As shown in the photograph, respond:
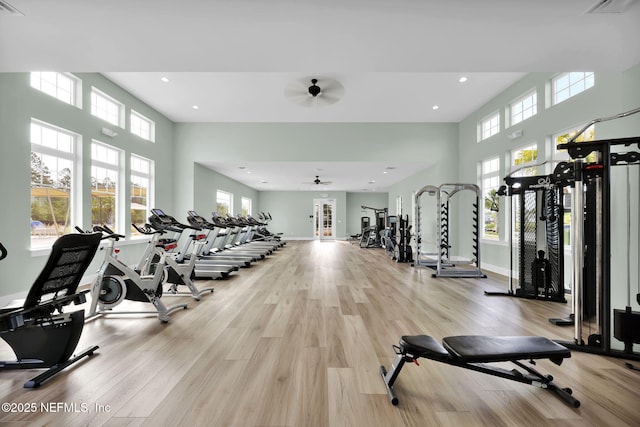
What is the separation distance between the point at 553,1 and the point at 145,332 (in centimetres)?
432

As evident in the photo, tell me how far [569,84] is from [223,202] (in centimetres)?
998

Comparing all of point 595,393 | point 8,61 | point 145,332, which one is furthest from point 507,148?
point 8,61

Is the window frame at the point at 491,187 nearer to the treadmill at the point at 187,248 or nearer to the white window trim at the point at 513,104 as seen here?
the white window trim at the point at 513,104

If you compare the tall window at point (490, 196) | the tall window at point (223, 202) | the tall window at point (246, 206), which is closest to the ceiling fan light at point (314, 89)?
the tall window at point (490, 196)

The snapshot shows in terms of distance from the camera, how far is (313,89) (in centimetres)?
480

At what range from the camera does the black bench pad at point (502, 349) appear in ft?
5.41

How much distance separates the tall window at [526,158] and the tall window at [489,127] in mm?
833

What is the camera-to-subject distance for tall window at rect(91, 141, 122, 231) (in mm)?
5098

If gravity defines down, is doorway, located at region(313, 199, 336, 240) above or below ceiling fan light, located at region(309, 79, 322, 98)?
below

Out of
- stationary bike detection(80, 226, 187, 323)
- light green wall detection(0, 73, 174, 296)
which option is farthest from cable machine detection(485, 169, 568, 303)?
light green wall detection(0, 73, 174, 296)

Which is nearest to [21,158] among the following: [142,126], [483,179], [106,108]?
[106,108]

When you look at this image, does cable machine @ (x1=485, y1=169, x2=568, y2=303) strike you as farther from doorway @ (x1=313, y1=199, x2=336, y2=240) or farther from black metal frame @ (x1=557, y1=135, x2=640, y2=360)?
doorway @ (x1=313, y1=199, x2=336, y2=240)

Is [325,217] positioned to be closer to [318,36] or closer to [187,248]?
[187,248]

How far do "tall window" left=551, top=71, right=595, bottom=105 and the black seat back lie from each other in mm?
5943
